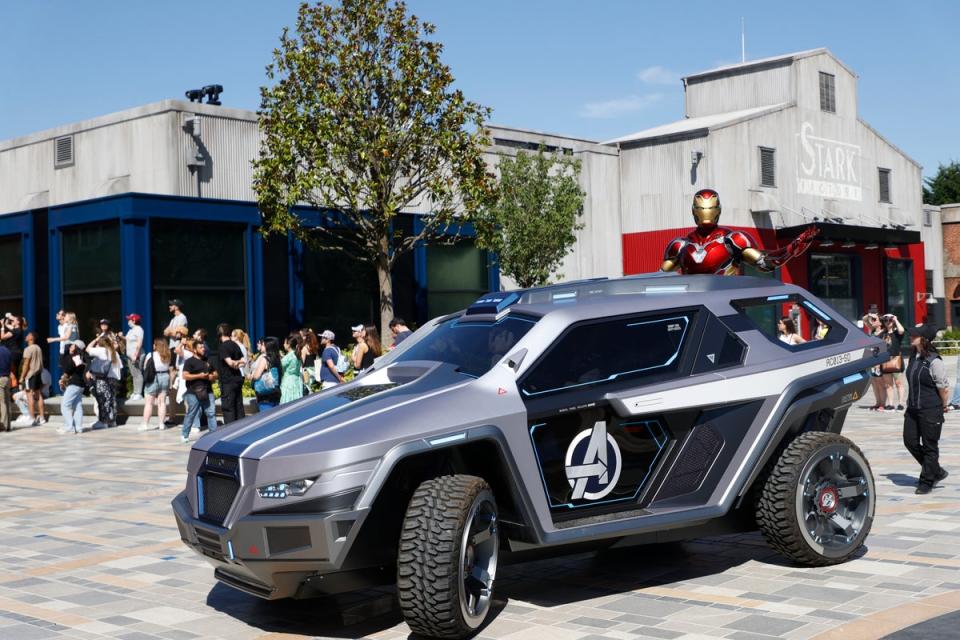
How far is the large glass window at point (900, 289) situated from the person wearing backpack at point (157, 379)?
107 ft

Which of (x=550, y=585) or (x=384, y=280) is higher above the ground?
(x=384, y=280)

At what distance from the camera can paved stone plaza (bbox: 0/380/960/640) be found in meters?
5.91

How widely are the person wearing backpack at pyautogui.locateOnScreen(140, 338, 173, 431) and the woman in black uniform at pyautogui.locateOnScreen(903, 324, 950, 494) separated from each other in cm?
1258

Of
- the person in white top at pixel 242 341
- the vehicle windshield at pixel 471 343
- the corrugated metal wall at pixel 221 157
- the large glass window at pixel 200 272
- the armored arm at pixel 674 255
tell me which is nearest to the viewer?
the vehicle windshield at pixel 471 343

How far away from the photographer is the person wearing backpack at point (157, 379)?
18.8 meters

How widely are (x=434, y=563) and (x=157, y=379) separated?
1477cm

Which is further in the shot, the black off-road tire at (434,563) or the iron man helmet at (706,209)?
the iron man helmet at (706,209)

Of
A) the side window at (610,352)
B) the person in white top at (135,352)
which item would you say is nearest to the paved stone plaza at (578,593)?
the side window at (610,352)

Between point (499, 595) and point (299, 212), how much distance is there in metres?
19.7

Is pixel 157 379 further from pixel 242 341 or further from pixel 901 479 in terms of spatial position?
pixel 901 479

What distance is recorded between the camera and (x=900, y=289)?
150 ft

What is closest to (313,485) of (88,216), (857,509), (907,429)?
(857,509)

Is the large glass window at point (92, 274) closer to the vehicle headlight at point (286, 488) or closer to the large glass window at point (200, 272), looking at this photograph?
Result: the large glass window at point (200, 272)

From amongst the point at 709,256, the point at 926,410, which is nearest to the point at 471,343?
the point at 926,410
